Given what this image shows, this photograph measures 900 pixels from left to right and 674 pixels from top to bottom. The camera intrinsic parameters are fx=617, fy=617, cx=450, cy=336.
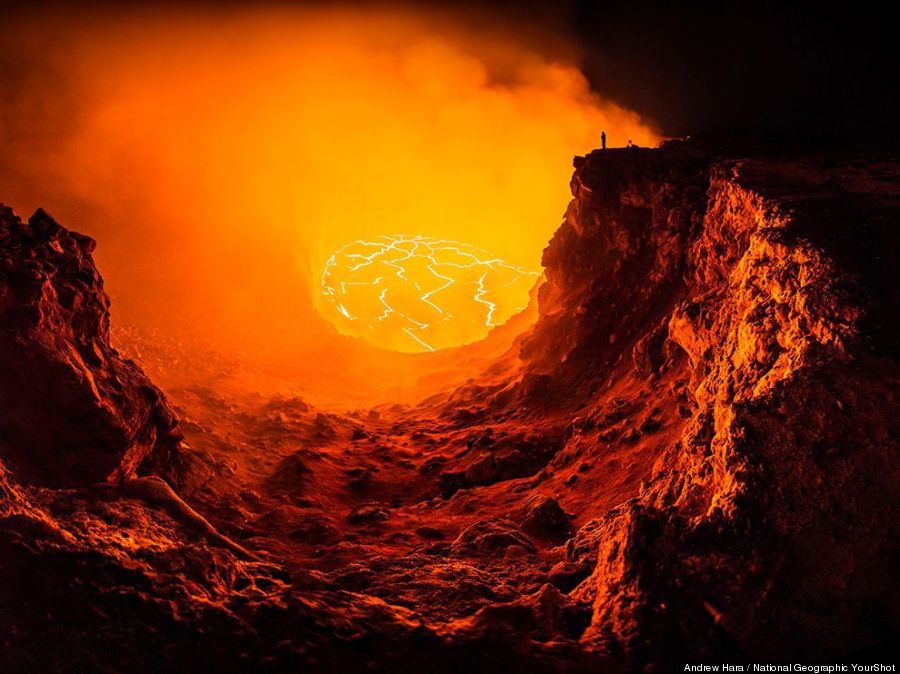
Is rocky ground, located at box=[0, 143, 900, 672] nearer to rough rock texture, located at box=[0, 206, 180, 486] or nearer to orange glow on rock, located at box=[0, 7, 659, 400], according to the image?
rough rock texture, located at box=[0, 206, 180, 486]

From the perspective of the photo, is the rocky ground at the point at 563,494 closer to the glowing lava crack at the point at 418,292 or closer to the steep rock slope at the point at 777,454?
the steep rock slope at the point at 777,454

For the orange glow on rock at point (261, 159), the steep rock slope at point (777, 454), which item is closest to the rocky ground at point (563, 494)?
the steep rock slope at point (777, 454)

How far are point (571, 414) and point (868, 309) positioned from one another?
23.0 feet

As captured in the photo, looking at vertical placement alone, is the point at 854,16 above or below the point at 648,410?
above

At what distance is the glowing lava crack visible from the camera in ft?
83.4

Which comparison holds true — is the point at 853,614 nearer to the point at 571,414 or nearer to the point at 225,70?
the point at 571,414

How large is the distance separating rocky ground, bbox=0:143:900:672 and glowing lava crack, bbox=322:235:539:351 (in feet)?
43.0

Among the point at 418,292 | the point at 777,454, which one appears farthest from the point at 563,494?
the point at 418,292

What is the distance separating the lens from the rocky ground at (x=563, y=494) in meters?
4.17

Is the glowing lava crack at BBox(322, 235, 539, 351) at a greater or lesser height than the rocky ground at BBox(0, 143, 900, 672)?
greater

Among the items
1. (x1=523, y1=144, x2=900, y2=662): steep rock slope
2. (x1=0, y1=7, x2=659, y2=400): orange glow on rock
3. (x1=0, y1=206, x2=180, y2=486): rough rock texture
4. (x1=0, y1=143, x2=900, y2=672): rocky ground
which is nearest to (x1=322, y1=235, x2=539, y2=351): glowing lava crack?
(x1=0, y1=7, x2=659, y2=400): orange glow on rock

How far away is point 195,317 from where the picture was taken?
2047 cm

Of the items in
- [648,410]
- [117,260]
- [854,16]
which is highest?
[854,16]

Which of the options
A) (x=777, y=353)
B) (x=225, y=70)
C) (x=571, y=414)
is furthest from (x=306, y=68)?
(x=777, y=353)
